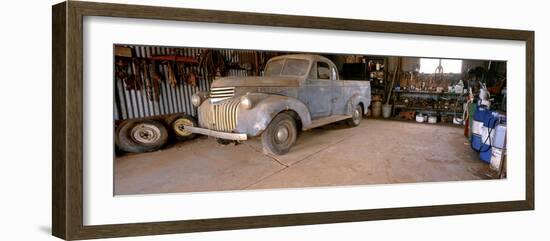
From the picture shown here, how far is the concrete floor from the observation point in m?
3.69

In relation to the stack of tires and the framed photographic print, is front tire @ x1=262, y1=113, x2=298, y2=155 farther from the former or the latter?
the stack of tires

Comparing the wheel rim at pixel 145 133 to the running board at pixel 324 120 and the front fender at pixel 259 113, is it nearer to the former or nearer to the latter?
the front fender at pixel 259 113

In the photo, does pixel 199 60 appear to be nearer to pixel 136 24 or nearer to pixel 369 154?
pixel 136 24

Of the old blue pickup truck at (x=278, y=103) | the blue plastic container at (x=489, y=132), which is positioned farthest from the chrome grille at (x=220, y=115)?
the blue plastic container at (x=489, y=132)

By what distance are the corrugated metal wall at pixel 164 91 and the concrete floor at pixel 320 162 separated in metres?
0.30

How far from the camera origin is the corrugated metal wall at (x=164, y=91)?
3.58 metres

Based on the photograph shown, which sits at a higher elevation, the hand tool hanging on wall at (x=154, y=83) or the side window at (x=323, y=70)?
the side window at (x=323, y=70)

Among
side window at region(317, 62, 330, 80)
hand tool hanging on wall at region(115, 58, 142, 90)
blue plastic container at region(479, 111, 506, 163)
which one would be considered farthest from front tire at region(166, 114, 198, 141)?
blue plastic container at region(479, 111, 506, 163)

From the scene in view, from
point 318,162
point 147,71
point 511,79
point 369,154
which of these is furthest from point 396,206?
point 147,71

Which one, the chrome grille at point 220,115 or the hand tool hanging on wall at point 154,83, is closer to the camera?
the hand tool hanging on wall at point 154,83

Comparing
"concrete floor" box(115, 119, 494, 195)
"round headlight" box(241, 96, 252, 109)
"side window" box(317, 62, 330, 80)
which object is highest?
"side window" box(317, 62, 330, 80)

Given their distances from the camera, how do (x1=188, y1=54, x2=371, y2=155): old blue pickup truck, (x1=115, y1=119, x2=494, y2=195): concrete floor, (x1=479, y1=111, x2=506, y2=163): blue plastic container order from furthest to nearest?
(x1=479, y1=111, x2=506, y2=163): blue plastic container < (x1=188, y1=54, x2=371, y2=155): old blue pickup truck < (x1=115, y1=119, x2=494, y2=195): concrete floor

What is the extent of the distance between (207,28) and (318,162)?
1353 mm

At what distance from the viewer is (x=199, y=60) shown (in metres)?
3.68
